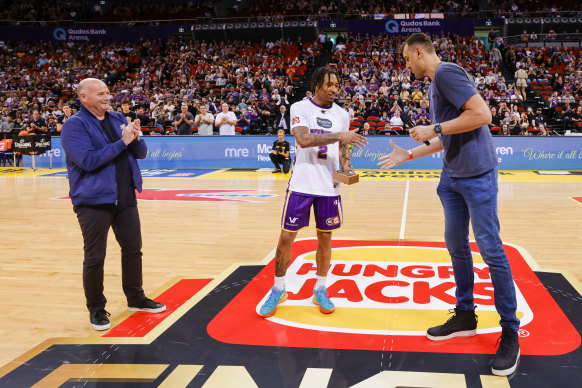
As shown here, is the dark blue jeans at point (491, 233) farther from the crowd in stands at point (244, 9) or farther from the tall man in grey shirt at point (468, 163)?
the crowd in stands at point (244, 9)

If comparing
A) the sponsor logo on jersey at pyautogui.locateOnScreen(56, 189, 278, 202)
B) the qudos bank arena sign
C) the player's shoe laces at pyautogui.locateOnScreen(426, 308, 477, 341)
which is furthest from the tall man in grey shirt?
the qudos bank arena sign

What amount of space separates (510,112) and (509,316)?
14.7m

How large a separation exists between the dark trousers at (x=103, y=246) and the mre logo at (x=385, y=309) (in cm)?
80

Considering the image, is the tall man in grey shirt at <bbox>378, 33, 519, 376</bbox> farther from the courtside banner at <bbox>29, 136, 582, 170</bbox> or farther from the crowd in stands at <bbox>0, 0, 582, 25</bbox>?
the crowd in stands at <bbox>0, 0, 582, 25</bbox>

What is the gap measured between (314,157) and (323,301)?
3.74ft

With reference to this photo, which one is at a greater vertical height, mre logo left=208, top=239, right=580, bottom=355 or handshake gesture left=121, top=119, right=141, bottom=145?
handshake gesture left=121, top=119, right=141, bottom=145

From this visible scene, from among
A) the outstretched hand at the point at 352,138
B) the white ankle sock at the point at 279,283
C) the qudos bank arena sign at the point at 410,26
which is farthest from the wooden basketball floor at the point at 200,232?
the qudos bank arena sign at the point at 410,26

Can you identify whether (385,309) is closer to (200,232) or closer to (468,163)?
(468,163)

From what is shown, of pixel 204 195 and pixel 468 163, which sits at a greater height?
pixel 468 163

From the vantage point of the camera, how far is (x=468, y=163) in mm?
3264

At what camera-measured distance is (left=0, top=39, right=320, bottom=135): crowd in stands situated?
60.2 feet

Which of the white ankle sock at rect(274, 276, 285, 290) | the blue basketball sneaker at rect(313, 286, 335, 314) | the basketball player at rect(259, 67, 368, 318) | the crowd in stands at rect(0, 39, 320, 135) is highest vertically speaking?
the crowd in stands at rect(0, 39, 320, 135)

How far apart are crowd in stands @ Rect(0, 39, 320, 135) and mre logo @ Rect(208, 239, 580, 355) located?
470 inches

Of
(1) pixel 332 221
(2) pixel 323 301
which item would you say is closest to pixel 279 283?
(2) pixel 323 301
